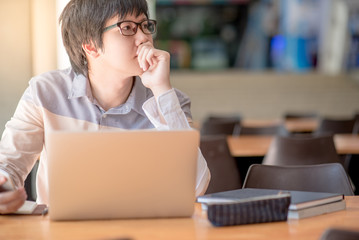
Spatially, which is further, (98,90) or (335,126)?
(335,126)

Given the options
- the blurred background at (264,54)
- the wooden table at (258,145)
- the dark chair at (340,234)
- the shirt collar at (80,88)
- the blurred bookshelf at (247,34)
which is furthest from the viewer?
the blurred bookshelf at (247,34)

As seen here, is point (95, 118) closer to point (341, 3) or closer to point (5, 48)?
point (5, 48)

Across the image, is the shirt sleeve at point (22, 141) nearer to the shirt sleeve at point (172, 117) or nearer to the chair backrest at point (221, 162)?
the shirt sleeve at point (172, 117)

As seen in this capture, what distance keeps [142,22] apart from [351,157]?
2.91m

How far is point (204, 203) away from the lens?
6.85ft

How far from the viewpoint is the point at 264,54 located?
1537 centimetres

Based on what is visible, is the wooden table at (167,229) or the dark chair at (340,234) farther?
the wooden table at (167,229)

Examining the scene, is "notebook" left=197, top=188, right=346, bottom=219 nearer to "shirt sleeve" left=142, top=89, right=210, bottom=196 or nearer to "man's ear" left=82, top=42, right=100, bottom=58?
"shirt sleeve" left=142, top=89, right=210, bottom=196

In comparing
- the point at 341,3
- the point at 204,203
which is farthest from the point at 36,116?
the point at 341,3

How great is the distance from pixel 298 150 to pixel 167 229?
2.52 m

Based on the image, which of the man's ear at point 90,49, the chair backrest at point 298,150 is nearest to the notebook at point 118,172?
the man's ear at point 90,49

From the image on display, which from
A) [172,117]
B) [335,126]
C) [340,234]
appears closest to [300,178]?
[172,117]

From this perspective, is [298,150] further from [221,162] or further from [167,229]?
[167,229]

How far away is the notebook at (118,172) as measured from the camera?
1.85 m
